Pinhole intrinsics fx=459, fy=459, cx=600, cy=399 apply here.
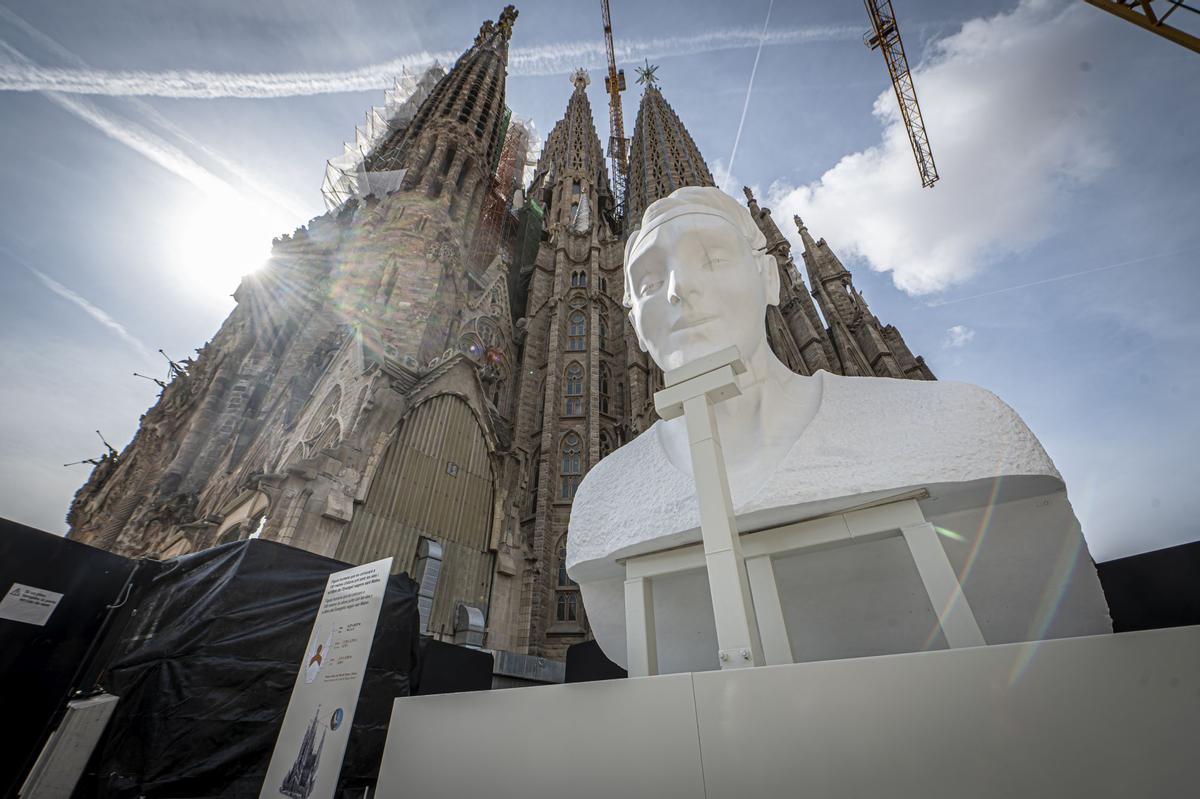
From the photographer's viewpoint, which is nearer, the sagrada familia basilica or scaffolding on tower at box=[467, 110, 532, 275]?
the sagrada familia basilica

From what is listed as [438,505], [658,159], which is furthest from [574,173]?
[438,505]

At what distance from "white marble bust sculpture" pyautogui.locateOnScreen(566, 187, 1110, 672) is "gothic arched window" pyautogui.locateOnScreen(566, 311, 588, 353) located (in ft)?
52.1

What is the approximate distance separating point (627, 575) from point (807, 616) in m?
0.76

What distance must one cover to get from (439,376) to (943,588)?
10.2 m

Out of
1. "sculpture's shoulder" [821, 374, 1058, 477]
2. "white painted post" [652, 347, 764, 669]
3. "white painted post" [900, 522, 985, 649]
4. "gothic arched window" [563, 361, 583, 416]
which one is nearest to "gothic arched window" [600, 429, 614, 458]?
"gothic arched window" [563, 361, 583, 416]

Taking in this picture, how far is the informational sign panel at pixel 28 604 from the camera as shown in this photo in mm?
2670

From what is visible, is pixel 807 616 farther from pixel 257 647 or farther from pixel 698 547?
pixel 257 647

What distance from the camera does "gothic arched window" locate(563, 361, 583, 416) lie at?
656 inches

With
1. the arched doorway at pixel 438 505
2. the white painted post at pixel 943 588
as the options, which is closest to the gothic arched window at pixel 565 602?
the arched doorway at pixel 438 505

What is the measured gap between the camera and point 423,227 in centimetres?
1530

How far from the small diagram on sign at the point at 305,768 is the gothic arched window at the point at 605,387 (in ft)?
49.2

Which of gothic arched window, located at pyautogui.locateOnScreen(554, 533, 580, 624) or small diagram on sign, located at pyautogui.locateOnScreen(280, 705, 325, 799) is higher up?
gothic arched window, located at pyautogui.locateOnScreen(554, 533, 580, 624)

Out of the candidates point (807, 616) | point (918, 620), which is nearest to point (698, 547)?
point (807, 616)

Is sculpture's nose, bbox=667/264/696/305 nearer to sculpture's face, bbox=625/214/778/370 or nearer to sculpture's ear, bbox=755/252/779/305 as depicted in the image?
Result: sculpture's face, bbox=625/214/778/370
